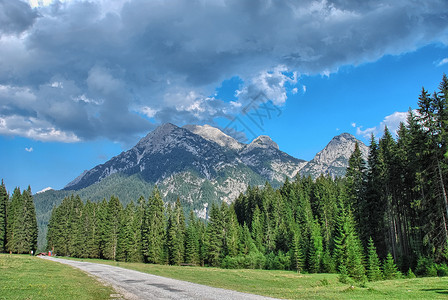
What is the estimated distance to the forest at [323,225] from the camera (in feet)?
126

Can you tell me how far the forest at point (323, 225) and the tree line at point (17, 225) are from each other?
0.63 meters

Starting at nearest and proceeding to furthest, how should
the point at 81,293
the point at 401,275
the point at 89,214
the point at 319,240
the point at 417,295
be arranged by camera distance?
the point at 417,295, the point at 81,293, the point at 401,275, the point at 319,240, the point at 89,214

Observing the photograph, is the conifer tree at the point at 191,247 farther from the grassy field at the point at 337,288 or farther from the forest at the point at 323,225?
the grassy field at the point at 337,288

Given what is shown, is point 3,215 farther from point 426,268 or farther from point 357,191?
point 426,268

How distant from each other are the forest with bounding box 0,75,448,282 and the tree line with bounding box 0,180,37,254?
0.63 m

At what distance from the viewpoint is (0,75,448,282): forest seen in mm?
38469

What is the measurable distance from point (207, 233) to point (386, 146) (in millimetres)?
51511

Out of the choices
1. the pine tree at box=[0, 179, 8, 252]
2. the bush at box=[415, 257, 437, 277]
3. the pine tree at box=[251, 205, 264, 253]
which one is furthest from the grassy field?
the pine tree at box=[0, 179, 8, 252]

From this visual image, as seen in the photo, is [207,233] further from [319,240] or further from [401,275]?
[401,275]

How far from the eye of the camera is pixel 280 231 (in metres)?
85.4

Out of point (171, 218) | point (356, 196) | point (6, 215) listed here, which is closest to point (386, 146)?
point (356, 196)

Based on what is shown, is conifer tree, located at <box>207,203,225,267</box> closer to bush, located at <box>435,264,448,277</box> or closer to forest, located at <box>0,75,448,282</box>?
forest, located at <box>0,75,448,282</box>

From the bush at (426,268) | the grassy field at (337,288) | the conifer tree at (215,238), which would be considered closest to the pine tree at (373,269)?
the bush at (426,268)

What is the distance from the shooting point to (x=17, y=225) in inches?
3634
